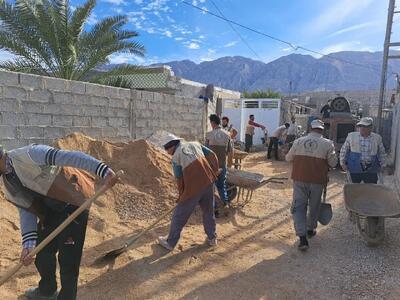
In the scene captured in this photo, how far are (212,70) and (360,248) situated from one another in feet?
611

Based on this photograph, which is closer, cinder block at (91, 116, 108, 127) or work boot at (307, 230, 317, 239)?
work boot at (307, 230, 317, 239)

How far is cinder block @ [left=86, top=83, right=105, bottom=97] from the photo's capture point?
7277 mm


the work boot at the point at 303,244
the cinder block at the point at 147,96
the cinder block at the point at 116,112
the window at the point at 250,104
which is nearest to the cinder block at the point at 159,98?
the cinder block at the point at 147,96

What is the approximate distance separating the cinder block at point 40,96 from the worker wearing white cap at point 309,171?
3929 millimetres

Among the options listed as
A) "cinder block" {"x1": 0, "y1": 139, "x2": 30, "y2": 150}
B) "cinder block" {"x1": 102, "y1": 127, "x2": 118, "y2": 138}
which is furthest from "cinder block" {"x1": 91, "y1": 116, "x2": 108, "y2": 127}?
"cinder block" {"x1": 0, "y1": 139, "x2": 30, "y2": 150}

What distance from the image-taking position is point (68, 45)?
384 inches

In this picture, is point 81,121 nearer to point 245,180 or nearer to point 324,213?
point 245,180

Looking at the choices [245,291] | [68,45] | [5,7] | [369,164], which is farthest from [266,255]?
[5,7]

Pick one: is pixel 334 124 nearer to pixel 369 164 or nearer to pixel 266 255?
pixel 369 164

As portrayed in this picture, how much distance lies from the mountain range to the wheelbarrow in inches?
6011

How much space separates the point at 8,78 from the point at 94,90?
189 cm

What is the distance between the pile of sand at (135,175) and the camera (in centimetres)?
642

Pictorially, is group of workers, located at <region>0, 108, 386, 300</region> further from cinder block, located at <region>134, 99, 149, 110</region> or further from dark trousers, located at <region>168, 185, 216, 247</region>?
cinder block, located at <region>134, 99, 149, 110</region>

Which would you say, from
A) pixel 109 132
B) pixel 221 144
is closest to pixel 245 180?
pixel 221 144
